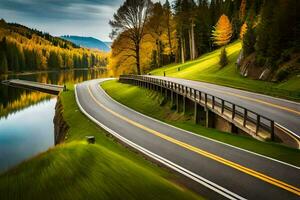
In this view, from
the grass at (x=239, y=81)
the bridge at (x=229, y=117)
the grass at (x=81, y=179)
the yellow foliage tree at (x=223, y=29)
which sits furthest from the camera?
the yellow foliage tree at (x=223, y=29)

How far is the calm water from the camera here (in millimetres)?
31281

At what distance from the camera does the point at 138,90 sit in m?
46.0

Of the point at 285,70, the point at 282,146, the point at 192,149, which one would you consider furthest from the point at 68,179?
the point at 285,70

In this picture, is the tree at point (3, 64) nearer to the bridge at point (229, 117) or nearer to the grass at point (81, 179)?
the bridge at point (229, 117)

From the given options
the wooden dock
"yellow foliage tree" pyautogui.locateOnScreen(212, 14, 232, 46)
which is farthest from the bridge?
"yellow foliage tree" pyautogui.locateOnScreen(212, 14, 232, 46)

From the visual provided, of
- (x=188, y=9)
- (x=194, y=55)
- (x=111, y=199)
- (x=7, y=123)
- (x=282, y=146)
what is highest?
(x=188, y=9)

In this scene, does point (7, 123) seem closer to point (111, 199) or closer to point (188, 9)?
point (111, 199)

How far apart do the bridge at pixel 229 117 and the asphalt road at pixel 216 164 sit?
2.46 meters

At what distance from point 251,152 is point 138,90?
104 ft

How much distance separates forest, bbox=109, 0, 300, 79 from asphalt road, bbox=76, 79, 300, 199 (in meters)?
19.7

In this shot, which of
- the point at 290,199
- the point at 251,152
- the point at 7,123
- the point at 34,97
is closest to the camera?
the point at 290,199

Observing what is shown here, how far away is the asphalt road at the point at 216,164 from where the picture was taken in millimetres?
11211

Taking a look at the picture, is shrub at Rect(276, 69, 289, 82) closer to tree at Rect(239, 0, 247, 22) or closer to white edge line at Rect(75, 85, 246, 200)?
white edge line at Rect(75, 85, 246, 200)

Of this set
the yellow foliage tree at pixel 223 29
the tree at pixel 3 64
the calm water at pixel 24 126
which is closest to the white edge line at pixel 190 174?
the calm water at pixel 24 126
